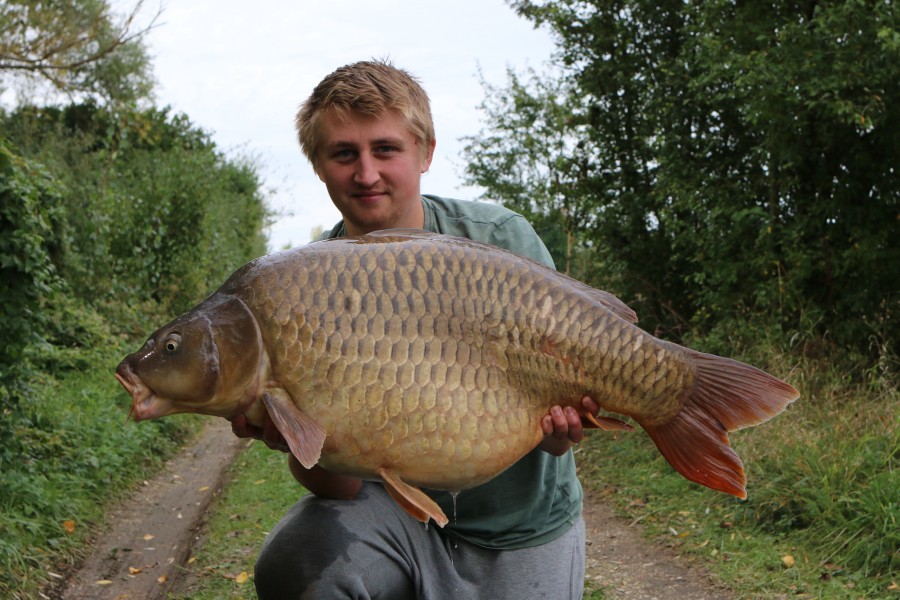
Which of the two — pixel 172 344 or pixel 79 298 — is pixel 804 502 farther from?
pixel 79 298

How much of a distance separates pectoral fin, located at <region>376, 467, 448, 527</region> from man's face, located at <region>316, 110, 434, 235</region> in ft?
2.35

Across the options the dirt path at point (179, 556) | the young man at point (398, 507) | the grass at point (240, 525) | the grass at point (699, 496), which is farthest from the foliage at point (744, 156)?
the young man at point (398, 507)

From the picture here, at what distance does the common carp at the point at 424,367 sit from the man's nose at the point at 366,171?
0.35 metres

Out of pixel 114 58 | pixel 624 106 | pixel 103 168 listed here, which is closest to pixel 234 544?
pixel 624 106

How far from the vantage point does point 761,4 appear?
585 cm

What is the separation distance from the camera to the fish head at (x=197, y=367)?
5.01 feet

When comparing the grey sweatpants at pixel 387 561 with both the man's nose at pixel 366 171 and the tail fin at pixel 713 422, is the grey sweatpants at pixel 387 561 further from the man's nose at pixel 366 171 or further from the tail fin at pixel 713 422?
the man's nose at pixel 366 171

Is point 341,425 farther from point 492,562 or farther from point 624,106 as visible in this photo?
point 624,106

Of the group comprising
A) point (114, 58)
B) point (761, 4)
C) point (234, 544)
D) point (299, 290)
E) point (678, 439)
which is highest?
point (114, 58)

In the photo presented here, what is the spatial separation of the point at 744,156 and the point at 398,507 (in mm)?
5215

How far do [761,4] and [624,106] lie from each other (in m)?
2.32

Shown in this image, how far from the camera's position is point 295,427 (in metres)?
1.50

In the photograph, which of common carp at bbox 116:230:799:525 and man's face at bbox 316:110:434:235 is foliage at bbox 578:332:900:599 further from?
man's face at bbox 316:110:434:235

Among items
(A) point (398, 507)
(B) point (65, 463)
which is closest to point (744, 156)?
(B) point (65, 463)
